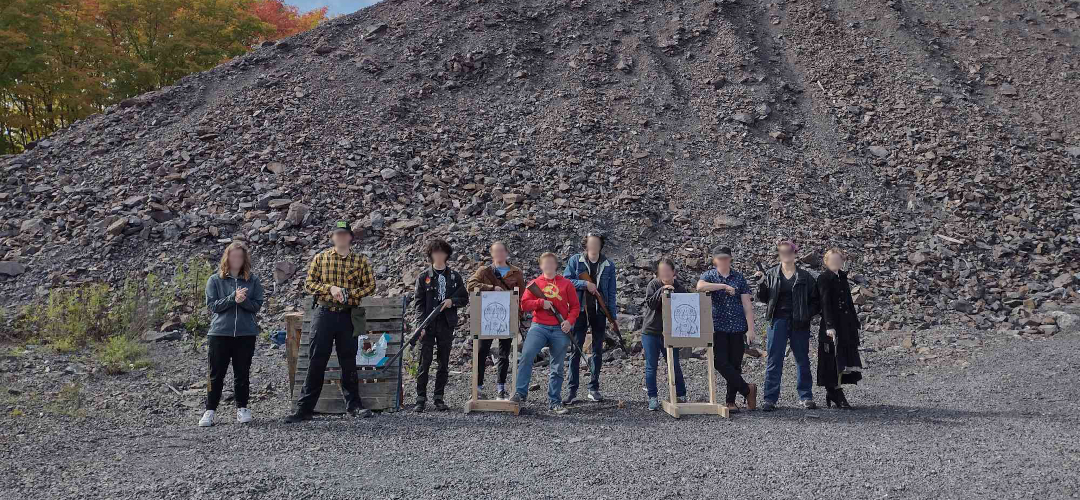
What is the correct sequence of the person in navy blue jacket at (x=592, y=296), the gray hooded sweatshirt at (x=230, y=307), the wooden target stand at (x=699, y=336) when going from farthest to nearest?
the person in navy blue jacket at (x=592, y=296) → the wooden target stand at (x=699, y=336) → the gray hooded sweatshirt at (x=230, y=307)

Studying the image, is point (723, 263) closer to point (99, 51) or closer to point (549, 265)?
point (549, 265)

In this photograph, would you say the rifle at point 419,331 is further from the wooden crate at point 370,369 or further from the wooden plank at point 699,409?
the wooden plank at point 699,409

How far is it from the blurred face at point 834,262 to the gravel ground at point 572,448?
1.37m

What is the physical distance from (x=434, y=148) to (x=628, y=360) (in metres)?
8.76

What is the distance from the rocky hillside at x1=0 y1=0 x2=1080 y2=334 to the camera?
13.4 meters

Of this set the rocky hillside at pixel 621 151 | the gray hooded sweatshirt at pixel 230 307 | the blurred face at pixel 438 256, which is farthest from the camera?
the rocky hillside at pixel 621 151

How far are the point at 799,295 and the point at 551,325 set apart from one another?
236 cm

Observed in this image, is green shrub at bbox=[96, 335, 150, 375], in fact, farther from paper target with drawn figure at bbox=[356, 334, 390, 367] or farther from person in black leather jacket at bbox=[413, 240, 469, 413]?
person in black leather jacket at bbox=[413, 240, 469, 413]

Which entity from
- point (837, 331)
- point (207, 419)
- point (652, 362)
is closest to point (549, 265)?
point (652, 362)

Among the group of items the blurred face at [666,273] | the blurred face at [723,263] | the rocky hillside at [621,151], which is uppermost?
the rocky hillside at [621,151]

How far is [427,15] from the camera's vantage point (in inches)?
896

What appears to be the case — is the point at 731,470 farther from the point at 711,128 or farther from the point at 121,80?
the point at 121,80

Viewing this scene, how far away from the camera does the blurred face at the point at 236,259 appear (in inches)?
261

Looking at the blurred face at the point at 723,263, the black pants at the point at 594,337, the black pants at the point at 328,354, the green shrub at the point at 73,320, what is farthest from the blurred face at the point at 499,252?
the green shrub at the point at 73,320
